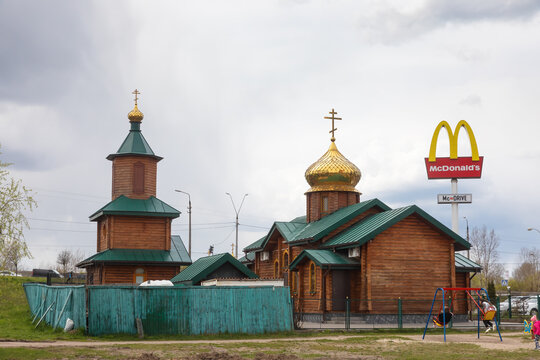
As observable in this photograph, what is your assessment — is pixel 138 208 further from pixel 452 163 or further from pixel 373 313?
pixel 452 163

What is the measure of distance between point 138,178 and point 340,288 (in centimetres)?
1644

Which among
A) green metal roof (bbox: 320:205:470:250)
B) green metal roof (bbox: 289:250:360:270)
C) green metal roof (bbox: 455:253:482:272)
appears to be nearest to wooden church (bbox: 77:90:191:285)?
green metal roof (bbox: 289:250:360:270)

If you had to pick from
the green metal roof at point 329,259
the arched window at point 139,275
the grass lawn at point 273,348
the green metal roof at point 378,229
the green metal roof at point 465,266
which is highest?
the green metal roof at point 378,229

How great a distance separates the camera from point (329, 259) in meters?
32.1

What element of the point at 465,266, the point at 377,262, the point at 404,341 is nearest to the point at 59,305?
the point at 404,341

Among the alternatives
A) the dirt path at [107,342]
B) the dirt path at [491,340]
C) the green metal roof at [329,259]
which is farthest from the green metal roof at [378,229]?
the dirt path at [107,342]

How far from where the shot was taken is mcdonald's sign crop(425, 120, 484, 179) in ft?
164

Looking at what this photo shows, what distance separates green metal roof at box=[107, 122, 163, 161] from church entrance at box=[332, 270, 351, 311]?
53.2 ft

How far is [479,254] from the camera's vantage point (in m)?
82.8

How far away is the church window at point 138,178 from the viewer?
42.5 m

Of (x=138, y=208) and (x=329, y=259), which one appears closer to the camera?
(x=329, y=259)

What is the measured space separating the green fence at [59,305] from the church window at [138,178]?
1207cm

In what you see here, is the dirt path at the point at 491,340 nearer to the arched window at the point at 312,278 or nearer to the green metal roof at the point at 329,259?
the green metal roof at the point at 329,259

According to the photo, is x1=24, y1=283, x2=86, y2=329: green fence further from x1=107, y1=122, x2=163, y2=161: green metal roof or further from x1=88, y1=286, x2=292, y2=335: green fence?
x1=107, y1=122, x2=163, y2=161: green metal roof
